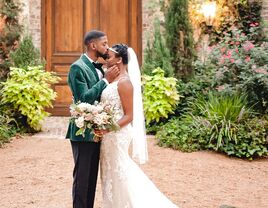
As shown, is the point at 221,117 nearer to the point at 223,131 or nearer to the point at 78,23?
the point at 223,131

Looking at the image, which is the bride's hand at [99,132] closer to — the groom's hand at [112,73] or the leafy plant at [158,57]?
the groom's hand at [112,73]

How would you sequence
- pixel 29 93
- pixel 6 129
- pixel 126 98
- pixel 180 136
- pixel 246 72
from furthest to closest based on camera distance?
1. pixel 29 93
2. pixel 6 129
3. pixel 246 72
4. pixel 180 136
5. pixel 126 98

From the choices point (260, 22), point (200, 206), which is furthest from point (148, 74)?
point (200, 206)

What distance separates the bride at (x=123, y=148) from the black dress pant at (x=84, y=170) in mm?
174

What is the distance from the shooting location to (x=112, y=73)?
174 inches

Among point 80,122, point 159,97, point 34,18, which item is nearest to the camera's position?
point 80,122

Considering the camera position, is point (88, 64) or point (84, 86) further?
point (88, 64)

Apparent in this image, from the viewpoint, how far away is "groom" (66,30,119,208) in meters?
4.42

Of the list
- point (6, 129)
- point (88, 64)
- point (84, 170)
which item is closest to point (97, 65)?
point (88, 64)

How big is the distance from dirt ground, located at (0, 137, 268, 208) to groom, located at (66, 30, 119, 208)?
3.98ft

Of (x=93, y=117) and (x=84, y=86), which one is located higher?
(x=84, y=86)

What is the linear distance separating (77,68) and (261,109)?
557 centimetres

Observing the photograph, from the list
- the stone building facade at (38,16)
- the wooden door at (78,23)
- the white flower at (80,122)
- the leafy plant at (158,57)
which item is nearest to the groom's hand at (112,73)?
the white flower at (80,122)

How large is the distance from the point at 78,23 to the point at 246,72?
14.4 ft
